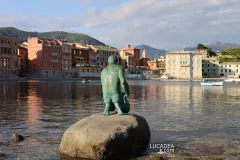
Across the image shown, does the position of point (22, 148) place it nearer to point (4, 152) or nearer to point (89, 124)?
point (4, 152)

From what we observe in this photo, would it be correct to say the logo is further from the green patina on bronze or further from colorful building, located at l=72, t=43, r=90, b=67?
colorful building, located at l=72, t=43, r=90, b=67

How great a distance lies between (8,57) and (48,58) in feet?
55.5

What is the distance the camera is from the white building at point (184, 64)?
185 metres

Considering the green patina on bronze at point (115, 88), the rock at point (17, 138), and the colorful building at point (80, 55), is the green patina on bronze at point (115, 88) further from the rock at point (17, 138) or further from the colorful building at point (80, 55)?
the colorful building at point (80, 55)

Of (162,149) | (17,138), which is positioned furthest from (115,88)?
(17,138)

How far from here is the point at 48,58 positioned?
136375mm

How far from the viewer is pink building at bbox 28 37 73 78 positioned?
134000mm

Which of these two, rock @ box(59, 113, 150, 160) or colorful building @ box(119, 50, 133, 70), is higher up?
colorful building @ box(119, 50, 133, 70)

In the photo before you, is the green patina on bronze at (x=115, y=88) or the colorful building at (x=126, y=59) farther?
the colorful building at (x=126, y=59)

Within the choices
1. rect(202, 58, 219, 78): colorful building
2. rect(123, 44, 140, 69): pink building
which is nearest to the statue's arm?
rect(123, 44, 140, 69): pink building

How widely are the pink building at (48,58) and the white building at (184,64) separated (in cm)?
6220

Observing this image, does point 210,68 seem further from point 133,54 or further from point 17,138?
point 17,138

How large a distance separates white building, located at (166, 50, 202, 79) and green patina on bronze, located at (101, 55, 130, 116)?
6846 inches

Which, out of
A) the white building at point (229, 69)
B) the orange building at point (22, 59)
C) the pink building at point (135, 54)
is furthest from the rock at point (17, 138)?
the white building at point (229, 69)
